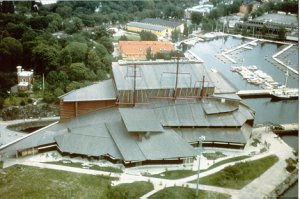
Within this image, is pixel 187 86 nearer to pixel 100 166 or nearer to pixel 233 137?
pixel 233 137

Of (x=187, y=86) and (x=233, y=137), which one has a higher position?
(x=187, y=86)

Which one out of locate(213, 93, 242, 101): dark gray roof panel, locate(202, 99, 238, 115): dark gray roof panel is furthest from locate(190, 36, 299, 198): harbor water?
locate(202, 99, 238, 115): dark gray roof panel

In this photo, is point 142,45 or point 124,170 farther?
point 142,45

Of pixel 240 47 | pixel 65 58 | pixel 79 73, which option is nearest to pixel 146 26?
pixel 240 47

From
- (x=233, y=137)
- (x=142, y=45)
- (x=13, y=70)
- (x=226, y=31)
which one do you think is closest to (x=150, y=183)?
(x=233, y=137)

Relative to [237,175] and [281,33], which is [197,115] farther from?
[281,33]

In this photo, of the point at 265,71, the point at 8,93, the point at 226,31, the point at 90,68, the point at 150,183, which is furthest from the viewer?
the point at 226,31

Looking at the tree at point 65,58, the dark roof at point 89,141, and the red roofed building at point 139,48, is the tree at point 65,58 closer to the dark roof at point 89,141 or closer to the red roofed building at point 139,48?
the red roofed building at point 139,48

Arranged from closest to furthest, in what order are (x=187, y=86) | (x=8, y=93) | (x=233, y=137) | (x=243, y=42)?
(x=233, y=137)
(x=187, y=86)
(x=8, y=93)
(x=243, y=42)
